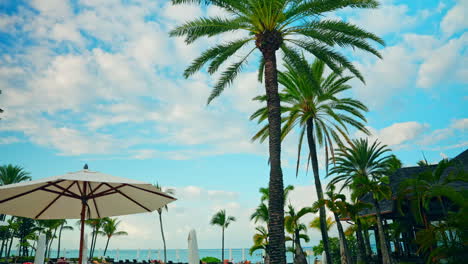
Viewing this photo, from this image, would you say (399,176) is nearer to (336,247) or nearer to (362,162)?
(362,162)

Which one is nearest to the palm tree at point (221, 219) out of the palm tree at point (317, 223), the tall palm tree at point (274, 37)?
the palm tree at point (317, 223)

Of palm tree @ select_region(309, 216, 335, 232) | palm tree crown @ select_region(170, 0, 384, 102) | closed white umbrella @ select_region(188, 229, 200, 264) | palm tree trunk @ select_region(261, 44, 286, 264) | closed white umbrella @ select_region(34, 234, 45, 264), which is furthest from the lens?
palm tree @ select_region(309, 216, 335, 232)

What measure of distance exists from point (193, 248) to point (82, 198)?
9.53 feet

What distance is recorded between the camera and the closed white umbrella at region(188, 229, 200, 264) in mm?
8180

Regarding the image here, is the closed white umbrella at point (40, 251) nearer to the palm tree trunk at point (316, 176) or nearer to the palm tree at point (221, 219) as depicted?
the palm tree trunk at point (316, 176)

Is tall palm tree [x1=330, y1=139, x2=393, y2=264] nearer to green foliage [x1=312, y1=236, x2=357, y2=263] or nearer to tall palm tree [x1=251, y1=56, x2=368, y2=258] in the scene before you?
tall palm tree [x1=251, y1=56, x2=368, y2=258]

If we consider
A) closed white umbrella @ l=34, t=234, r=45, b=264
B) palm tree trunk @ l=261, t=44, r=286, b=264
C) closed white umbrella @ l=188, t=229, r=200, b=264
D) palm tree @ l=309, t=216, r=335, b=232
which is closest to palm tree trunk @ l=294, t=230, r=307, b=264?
palm tree @ l=309, t=216, r=335, b=232

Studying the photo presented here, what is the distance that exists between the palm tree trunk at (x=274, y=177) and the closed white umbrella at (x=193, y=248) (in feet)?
14.7

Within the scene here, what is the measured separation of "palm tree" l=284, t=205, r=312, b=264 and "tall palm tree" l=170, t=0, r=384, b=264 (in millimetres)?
12270

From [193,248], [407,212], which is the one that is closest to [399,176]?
[407,212]

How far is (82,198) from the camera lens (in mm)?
7441

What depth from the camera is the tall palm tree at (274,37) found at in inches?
517

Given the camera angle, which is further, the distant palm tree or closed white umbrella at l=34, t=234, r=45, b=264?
the distant palm tree

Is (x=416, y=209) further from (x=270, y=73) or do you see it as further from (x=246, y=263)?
(x=246, y=263)
